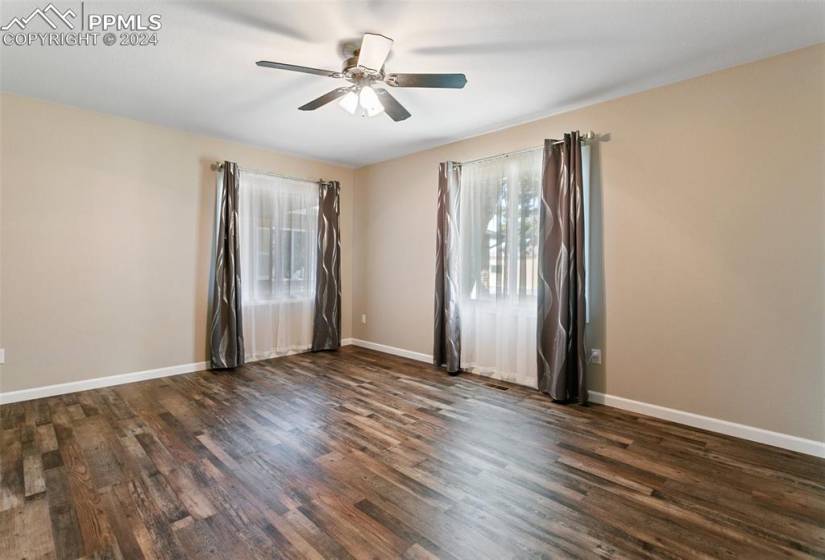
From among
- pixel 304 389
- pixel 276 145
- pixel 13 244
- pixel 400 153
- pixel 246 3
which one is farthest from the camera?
pixel 400 153

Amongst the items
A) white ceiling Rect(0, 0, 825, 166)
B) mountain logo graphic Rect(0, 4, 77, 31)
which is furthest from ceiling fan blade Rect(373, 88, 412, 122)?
mountain logo graphic Rect(0, 4, 77, 31)

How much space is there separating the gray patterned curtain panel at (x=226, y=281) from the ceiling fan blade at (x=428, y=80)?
101 inches

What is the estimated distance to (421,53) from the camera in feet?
8.25

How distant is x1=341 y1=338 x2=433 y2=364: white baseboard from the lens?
4.70 m

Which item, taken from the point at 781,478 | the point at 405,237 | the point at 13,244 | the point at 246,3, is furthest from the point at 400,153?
the point at 781,478

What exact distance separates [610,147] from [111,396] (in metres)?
4.85

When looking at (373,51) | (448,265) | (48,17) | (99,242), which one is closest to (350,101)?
(373,51)

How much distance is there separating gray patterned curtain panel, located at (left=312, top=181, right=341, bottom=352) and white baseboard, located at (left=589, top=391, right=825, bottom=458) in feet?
10.8

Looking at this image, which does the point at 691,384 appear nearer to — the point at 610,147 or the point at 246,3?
the point at 610,147

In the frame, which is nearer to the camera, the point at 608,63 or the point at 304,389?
the point at 608,63

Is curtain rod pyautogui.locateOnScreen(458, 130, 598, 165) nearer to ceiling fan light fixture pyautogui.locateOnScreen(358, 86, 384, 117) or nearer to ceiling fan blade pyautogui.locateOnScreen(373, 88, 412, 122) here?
ceiling fan blade pyautogui.locateOnScreen(373, 88, 412, 122)

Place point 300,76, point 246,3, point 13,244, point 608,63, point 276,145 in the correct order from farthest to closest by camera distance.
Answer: point 276,145, point 13,244, point 300,76, point 608,63, point 246,3

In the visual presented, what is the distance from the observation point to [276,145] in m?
4.52

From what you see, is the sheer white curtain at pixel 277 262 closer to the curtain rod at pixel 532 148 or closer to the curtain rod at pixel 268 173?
the curtain rod at pixel 268 173
